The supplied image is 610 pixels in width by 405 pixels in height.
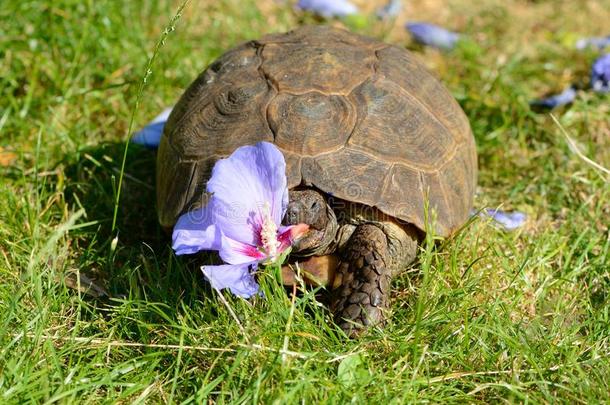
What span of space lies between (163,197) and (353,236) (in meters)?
0.93

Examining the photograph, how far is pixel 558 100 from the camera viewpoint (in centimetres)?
502

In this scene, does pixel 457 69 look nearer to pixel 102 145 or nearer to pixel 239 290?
pixel 102 145

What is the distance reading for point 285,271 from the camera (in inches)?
124

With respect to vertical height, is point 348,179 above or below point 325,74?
below

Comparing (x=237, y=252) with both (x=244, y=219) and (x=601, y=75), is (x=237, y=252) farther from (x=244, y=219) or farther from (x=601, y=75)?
(x=601, y=75)

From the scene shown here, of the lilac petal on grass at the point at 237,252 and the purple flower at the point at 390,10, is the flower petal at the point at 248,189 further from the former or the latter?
the purple flower at the point at 390,10

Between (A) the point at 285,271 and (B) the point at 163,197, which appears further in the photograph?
(B) the point at 163,197

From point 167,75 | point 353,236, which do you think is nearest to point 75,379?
point 353,236

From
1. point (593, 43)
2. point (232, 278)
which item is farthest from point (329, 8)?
point (232, 278)

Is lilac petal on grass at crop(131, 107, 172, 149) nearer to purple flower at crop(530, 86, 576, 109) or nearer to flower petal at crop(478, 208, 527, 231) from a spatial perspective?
flower petal at crop(478, 208, 527, 231)

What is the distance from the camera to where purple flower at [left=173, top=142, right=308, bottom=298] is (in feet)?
9.11

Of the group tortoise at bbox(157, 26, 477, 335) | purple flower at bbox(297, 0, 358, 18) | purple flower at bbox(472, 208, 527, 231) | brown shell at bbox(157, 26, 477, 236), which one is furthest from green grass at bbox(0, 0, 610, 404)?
purple flower at bbox(297, 0, 358, 18)

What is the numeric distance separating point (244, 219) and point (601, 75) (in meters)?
3.21

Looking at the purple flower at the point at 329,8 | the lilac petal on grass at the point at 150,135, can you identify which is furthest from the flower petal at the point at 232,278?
the purple flower at the point at 329,8
